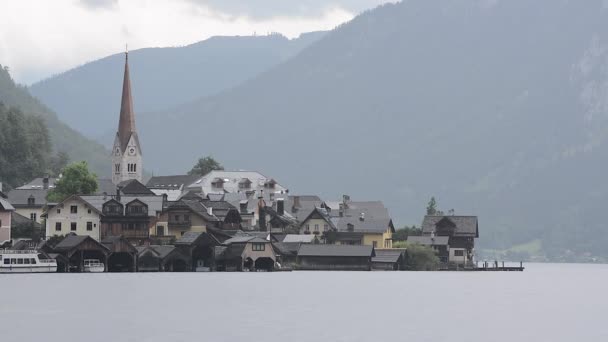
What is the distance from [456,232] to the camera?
17738cm

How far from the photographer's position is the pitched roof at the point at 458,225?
177 metres

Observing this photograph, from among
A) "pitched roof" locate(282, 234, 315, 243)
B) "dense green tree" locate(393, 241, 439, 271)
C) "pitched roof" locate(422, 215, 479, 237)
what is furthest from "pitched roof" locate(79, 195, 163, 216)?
"pitched roof" locate(422, 215, 479, 237)

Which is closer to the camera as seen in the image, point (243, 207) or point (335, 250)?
point (335, 250)

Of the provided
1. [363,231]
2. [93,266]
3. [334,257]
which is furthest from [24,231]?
[363,231]

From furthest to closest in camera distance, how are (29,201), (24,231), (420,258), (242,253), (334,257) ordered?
1. (29,201)
2. (420,258)
3. (334,257)
4. (24,231)
5. (242,253)

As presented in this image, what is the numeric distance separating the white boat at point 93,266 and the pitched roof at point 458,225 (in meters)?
57.7

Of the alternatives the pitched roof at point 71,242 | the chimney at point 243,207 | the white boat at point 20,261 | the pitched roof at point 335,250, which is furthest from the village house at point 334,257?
the white boat at point 20,261

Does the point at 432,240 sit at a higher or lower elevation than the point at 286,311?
higher

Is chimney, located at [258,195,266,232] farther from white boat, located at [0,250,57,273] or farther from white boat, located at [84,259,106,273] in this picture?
white boat, located at [0,250,57,273]

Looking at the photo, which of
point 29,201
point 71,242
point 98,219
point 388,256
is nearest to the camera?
point 71,242

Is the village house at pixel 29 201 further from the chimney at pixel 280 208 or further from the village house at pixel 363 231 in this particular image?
the village house at pixel 363 231

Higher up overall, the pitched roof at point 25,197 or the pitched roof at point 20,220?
the pitched roof at point 25,197

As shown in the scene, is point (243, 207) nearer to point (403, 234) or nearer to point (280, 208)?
point (280, 208)

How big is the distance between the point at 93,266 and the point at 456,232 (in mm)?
62246
